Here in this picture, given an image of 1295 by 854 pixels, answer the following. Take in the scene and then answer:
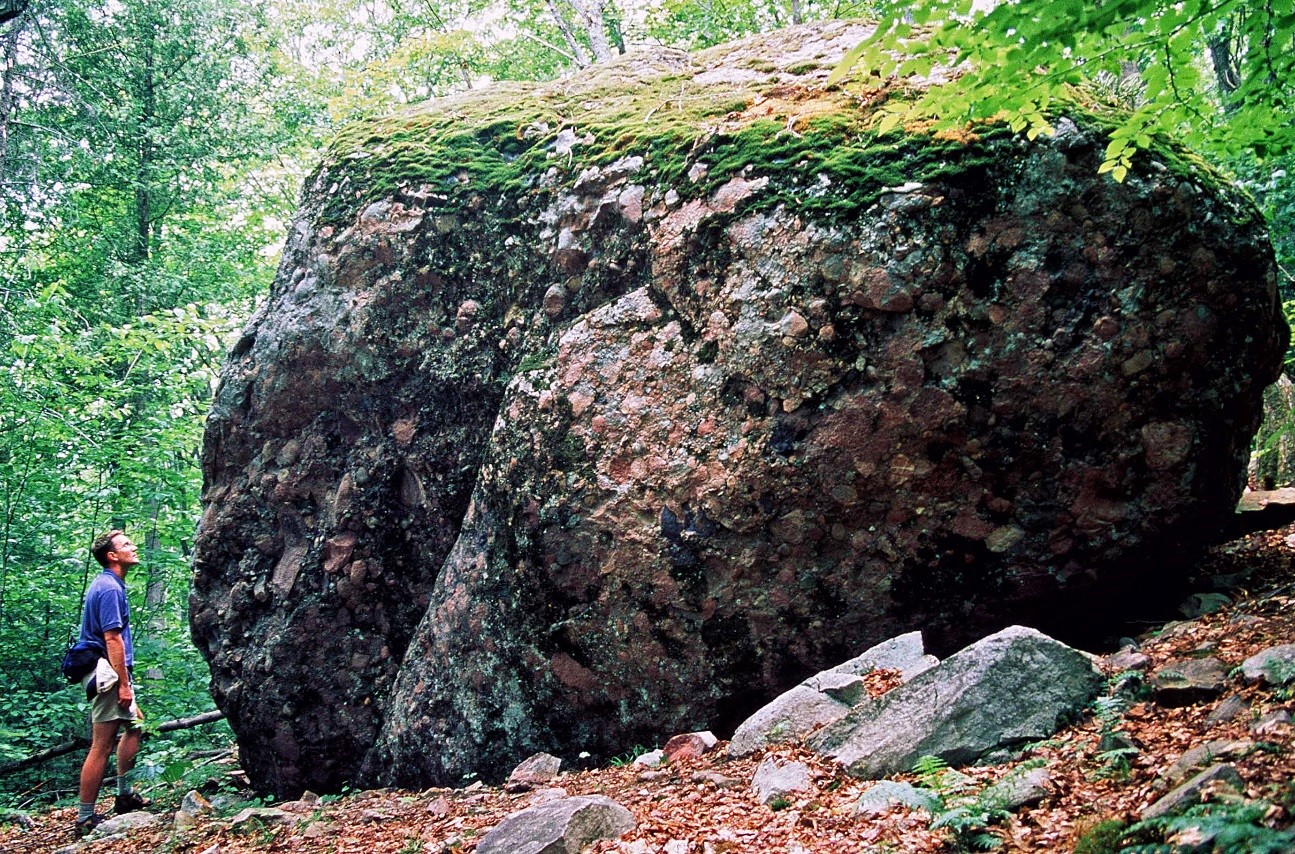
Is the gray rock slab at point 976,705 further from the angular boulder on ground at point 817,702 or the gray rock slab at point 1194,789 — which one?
the gray rock slab at point 1194,789

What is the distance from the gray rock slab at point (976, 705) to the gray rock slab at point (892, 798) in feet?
0.91

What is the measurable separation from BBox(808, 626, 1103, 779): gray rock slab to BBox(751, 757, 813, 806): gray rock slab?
193 millimetres

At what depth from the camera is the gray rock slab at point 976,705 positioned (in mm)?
3432

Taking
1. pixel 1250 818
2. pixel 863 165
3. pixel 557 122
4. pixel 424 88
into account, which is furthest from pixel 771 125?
pixel 424 88

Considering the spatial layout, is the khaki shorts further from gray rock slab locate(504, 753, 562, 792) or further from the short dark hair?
gray rock slab locate(504, 753, 562, 792)

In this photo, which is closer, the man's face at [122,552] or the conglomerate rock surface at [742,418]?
the conglomerate rock surface at [742,418]

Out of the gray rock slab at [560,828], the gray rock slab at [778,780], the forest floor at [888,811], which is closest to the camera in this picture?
the forest floor at [888,811]

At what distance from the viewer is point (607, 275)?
19.5ft

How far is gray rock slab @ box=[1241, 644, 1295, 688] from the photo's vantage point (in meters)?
3.12

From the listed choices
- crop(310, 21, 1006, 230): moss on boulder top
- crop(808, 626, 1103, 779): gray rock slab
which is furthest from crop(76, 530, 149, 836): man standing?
crop(808, 626, 1103, 779): gray rock slab

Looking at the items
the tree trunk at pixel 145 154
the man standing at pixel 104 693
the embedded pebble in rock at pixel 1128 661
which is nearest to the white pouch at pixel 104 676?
the man standing at pixel 104 693

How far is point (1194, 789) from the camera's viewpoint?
7.80 ft

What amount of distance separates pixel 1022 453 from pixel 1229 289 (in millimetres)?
1509

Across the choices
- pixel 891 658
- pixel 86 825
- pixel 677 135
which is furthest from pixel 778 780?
pixel 86 825
